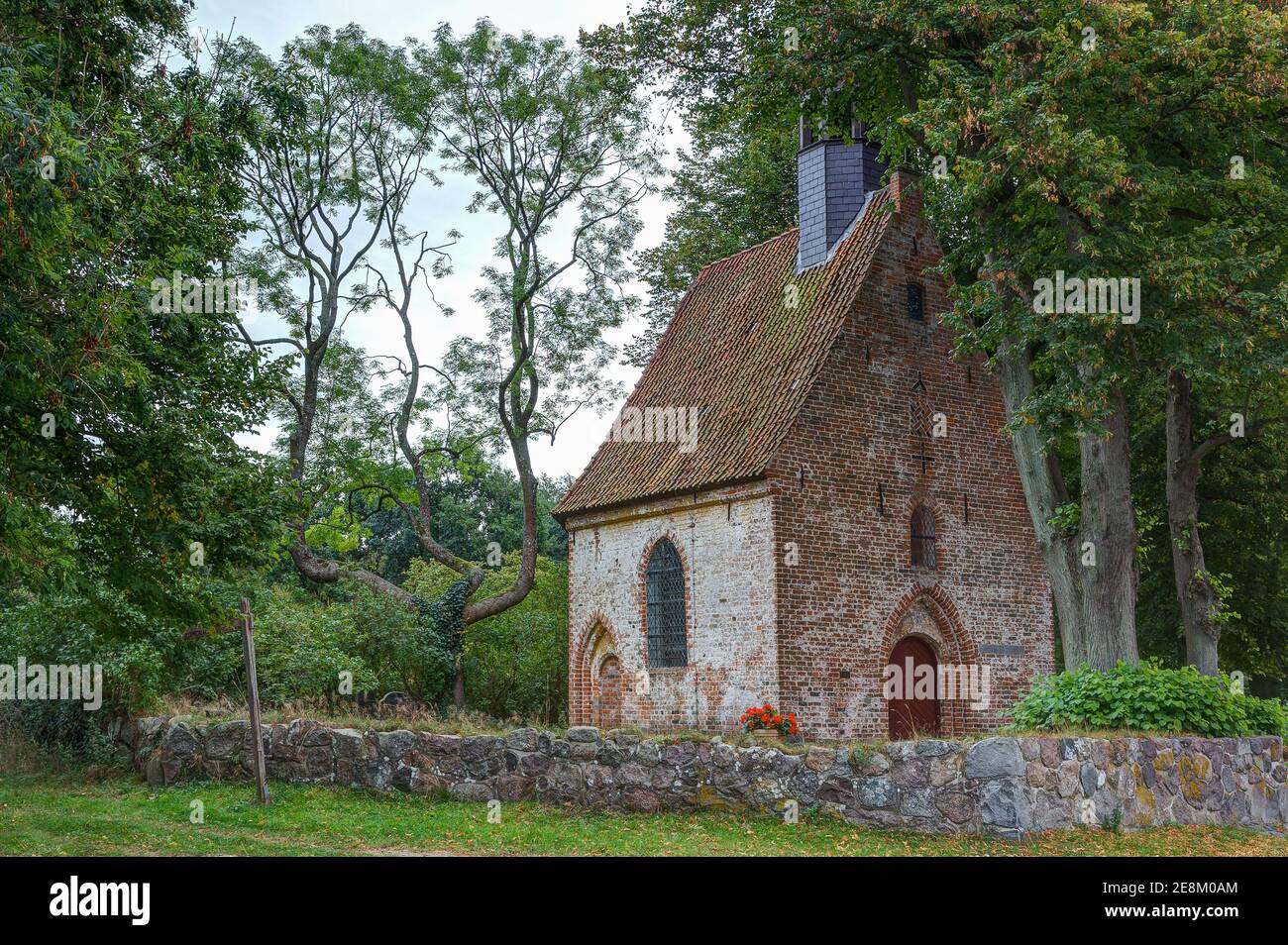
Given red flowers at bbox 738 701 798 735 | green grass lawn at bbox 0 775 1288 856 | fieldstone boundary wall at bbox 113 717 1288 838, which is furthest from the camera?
red flowers at bbox 738 701 798 735

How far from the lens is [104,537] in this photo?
43.9ft

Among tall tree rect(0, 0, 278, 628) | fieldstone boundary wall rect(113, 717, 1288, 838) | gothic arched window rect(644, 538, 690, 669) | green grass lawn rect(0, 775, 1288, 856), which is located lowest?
green grass lawn rect(0, 775, 1288, 856)

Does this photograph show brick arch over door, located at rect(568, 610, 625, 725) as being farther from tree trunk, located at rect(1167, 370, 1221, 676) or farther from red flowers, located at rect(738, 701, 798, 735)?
tree trunk, located at rect(1167, 370, 1221, 676)

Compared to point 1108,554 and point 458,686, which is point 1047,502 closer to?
point 1108,554

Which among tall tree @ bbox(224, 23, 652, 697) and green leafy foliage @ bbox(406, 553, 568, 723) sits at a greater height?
tall tree @ bbox(224, 23, 652, 697)

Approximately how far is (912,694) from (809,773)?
303 inches

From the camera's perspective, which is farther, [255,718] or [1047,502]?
[1047,502]

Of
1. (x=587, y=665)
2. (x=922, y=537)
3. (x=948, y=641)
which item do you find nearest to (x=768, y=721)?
(x=948, y=641)

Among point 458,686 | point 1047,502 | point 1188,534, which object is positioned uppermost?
point 1047,502

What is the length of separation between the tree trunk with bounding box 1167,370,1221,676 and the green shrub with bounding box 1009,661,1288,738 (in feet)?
19.6

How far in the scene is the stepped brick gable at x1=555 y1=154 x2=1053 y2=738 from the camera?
18797 millimetres

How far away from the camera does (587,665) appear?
23203 mm

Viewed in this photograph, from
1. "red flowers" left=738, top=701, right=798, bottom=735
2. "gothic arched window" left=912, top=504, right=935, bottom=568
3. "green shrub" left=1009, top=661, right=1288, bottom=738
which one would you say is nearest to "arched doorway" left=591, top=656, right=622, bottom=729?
"red flowers" left=738, top=701, right=798, bottom=735

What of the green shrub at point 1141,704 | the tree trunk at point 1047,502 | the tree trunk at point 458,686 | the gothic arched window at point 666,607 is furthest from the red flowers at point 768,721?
the tree trunk at point 458,686
